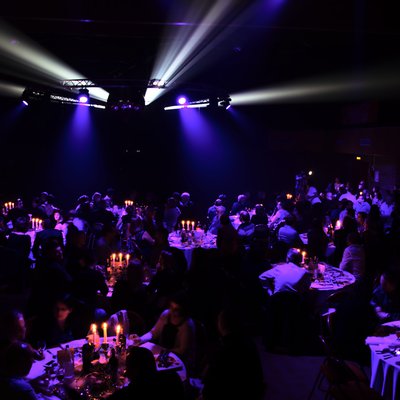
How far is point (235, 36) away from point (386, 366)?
739 cm

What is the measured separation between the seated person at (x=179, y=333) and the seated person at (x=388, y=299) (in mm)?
2379

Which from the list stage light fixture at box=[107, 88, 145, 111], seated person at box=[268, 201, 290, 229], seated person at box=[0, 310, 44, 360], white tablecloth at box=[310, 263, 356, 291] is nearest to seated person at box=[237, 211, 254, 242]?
seated person at box=[268, 201, 290, 229]

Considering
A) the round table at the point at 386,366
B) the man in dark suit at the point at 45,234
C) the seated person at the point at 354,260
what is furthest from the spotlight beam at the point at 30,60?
the round table at the point at 386,366

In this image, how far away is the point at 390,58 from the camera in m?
10.7

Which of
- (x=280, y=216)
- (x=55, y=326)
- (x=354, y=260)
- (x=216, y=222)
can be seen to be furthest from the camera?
(x=280, y=216)

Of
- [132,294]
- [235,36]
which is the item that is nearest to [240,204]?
[235,36]

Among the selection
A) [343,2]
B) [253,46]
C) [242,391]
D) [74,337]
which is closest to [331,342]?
[242,391]

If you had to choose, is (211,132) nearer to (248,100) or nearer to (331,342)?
(248,100)

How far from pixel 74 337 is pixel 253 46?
26.1 ft

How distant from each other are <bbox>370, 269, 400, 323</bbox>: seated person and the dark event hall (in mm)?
26

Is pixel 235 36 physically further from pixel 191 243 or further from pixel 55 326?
pixel 55 326

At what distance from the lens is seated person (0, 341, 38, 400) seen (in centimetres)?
308

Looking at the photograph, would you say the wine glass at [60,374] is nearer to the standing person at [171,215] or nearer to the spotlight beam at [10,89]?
the standing person at [171,215]

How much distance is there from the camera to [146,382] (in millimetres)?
2865
